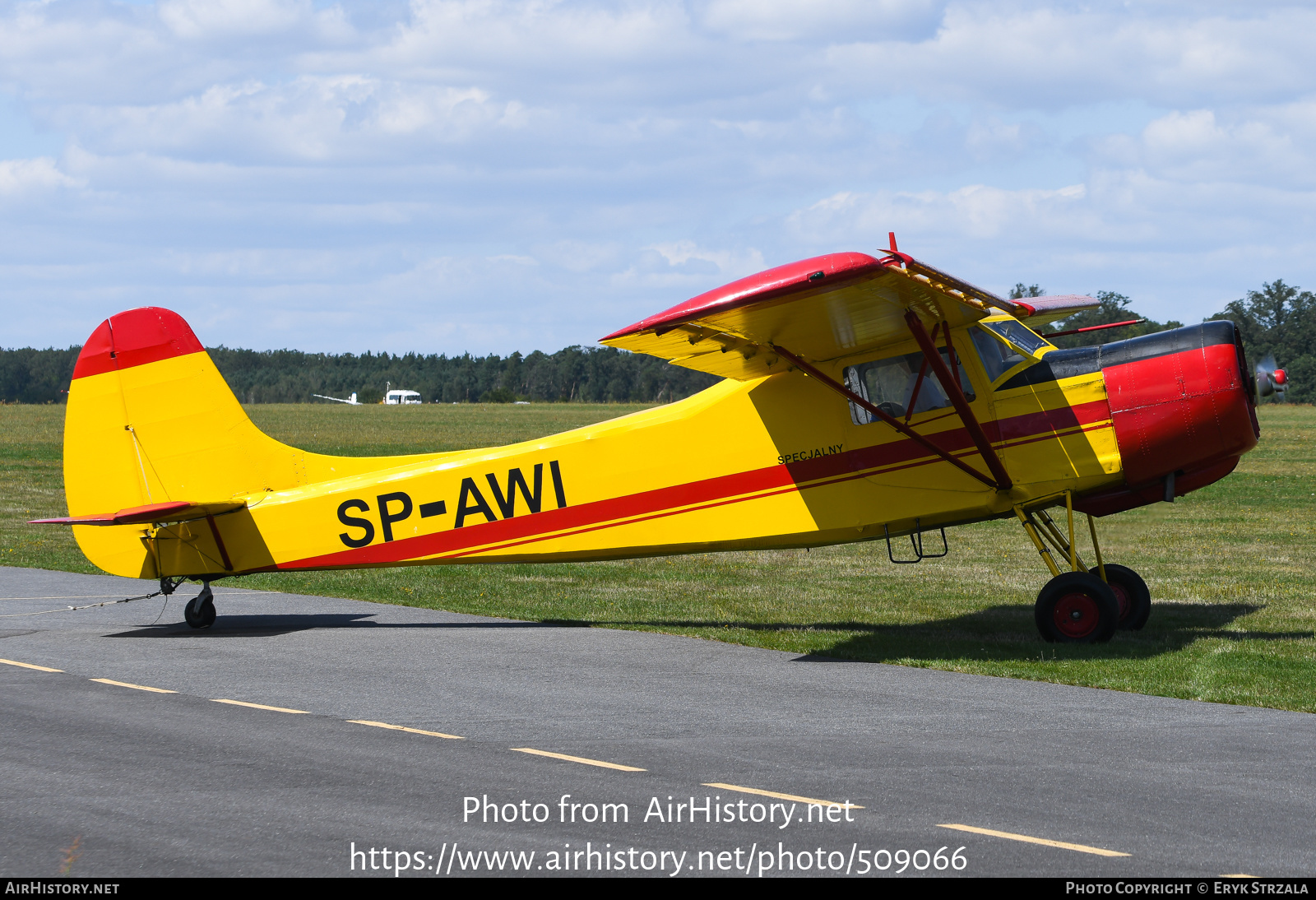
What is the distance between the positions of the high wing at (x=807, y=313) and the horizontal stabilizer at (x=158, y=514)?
4.56 meters

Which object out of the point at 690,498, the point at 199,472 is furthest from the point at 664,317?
the point at 199,472

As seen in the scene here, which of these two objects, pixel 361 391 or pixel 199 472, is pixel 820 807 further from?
pixel 361 391

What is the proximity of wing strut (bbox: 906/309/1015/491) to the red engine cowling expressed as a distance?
101 centimetres

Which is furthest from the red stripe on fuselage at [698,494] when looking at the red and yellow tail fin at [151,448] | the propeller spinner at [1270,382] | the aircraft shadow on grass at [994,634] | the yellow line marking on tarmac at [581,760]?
the yellow line marking on tarmac at [581,760]

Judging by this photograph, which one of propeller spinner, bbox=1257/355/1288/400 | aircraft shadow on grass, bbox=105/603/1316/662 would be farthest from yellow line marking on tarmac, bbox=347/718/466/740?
propeller spinner, bbox=1257/355/1288/400

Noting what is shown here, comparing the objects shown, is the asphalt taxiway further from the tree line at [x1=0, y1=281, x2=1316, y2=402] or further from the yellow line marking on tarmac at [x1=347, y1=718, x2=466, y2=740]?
the tree line at [x1=0, y1=281, x2=1316, y2=402]

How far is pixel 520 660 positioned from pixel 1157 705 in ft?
16.3

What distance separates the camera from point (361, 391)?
168 meters

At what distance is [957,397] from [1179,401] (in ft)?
5.96

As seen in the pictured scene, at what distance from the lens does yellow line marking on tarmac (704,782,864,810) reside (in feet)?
20.2

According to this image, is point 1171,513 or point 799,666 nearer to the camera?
point 799,666

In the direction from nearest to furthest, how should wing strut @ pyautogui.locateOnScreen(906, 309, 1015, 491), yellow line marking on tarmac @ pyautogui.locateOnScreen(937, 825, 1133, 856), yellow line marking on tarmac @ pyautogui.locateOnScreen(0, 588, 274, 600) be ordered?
yellow line marking on tarmac @ pyautogui.locateOnScreen(937, 825, 1133, 856) → wing strut @ pyautogui.locateOnScreen(906, 309, 1015, 491) → yellow line marking on tarmac @ pyautogui.locateOnScreen(0, 588, 274, 600)

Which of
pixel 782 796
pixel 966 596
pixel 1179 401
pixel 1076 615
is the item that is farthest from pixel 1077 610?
pixel 782 796

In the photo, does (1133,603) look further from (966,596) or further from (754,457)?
(754,457)
